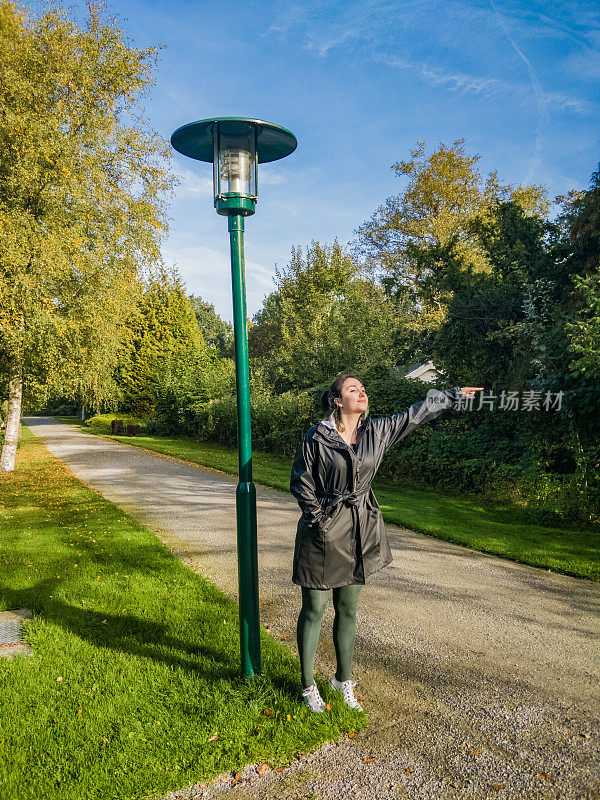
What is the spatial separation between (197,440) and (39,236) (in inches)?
551

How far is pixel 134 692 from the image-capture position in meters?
3.57

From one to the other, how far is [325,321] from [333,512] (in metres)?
21.7

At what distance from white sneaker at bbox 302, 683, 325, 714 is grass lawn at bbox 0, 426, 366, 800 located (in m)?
0.05

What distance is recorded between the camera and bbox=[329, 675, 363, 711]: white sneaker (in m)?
3.40

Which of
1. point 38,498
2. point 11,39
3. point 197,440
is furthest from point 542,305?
point 197,440

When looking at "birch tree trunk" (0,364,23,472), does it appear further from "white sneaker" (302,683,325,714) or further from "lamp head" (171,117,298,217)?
"white sneaker" (302,683,325,714)

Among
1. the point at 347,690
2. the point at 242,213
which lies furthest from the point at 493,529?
the point at 242,213

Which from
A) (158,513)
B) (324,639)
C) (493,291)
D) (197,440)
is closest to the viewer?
(324,639)

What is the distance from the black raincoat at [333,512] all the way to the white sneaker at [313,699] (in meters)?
0.68

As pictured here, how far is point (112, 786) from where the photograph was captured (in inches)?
108

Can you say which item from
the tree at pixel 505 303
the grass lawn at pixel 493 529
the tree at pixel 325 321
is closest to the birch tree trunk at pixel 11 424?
the grass lawn at pixel 493 529

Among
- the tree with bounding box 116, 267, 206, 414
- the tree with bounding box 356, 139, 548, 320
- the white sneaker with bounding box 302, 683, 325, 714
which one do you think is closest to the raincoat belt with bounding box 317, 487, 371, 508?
the white sneaker with bounding box 302, 683, 325, 714

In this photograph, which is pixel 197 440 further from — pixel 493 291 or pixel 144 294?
pixel 493 291

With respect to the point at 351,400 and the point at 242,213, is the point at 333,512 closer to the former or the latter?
the point at 351,400
